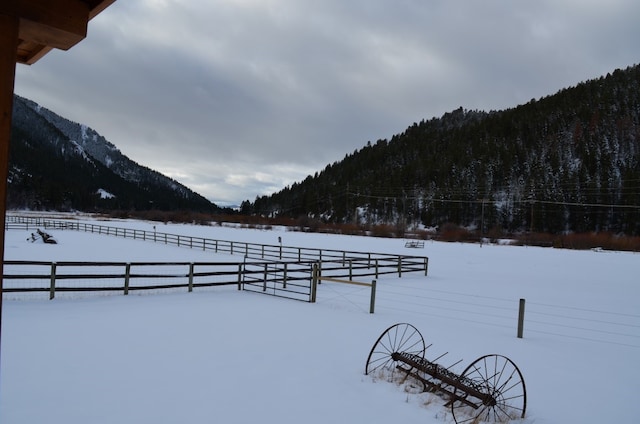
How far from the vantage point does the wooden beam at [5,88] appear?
2.32 m

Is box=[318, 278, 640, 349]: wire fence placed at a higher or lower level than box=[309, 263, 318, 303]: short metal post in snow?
lower

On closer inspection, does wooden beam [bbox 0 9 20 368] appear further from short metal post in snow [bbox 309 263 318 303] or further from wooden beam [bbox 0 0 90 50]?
short metal post in snow [bbox 309 263 318 303]

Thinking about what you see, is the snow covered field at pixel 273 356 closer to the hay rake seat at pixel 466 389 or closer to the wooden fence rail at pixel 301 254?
the hay rake seat at pixel 466 389

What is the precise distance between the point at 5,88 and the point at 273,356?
5.37 m

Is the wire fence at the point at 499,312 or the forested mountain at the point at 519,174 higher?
the forested mountain at the point at 519,174

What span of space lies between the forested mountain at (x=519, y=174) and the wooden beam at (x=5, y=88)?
8122 centimetres

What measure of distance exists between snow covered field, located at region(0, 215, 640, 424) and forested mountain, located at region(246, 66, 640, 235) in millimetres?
72674

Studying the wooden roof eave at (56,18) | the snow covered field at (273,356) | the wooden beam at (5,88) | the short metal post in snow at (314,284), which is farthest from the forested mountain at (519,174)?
the wooden beam at (5,88)

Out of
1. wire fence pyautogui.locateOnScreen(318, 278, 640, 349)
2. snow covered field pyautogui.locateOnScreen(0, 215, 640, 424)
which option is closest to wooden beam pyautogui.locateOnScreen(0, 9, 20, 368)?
snow covered field pyautogui.locateOnScreen(0, 215, 640, 424)

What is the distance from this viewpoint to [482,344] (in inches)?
314

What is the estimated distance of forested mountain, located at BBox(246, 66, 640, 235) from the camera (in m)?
96.5

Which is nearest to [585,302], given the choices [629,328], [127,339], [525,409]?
[629,328]

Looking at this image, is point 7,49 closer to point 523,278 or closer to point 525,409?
point 525,409

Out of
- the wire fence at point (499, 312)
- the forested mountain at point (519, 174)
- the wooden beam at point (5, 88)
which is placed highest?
the forested mountain at point (519, 174)
